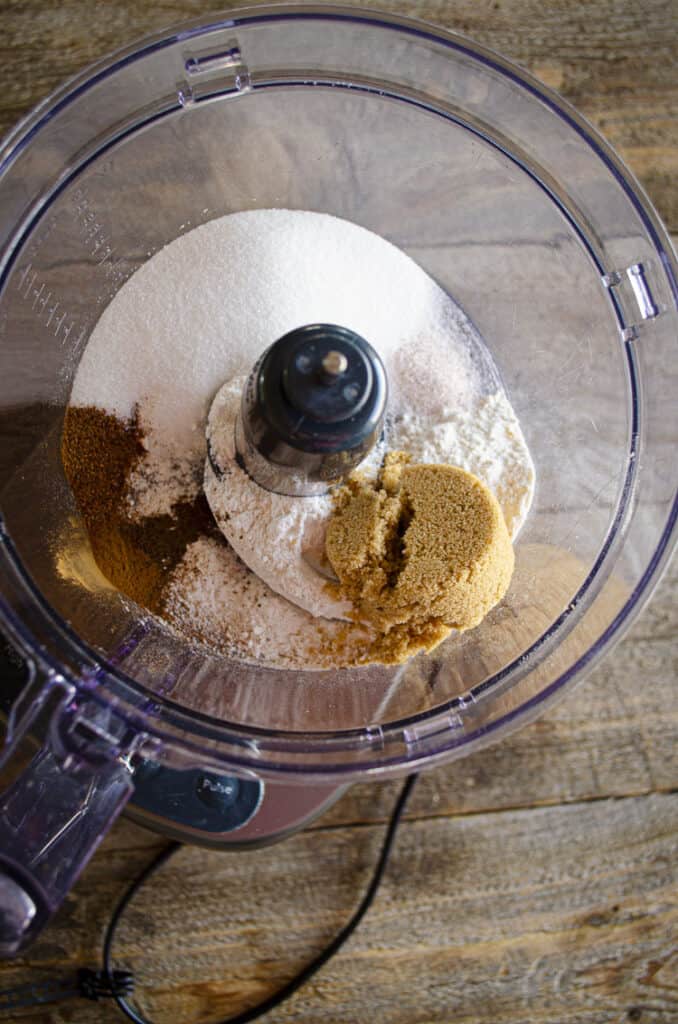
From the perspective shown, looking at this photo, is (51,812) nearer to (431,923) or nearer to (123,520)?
(123,520)

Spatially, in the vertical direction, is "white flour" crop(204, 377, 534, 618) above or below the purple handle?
above

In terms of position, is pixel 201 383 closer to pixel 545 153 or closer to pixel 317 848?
pixel 545 153

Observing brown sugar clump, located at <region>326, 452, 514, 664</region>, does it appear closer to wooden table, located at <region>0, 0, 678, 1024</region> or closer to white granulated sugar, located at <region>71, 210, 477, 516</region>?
white granulated sugar, located at <region>71, 210, 477, 516</region>

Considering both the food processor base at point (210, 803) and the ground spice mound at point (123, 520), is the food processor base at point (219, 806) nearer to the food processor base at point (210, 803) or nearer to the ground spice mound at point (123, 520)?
the food processor base at point (210, 803)

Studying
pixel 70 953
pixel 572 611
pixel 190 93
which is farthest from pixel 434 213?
pixel 70 953

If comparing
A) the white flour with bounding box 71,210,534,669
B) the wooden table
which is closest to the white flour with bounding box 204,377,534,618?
the white flour with bounding box 71,210,534,669

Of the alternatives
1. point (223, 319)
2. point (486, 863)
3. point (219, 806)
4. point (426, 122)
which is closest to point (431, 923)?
point (486, 863)

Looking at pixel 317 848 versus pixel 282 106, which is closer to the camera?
pixel 282 106
